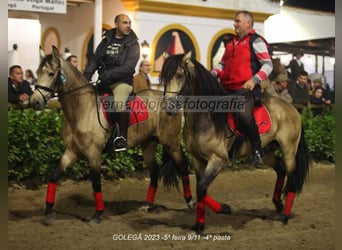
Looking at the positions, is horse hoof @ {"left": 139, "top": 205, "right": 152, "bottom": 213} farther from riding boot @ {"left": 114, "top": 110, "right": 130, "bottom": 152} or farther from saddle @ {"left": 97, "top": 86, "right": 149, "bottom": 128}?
saddle @ {"left": 97, "top": 86, "right": 149, "bottom": 128}

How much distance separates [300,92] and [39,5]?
5574 millimetres

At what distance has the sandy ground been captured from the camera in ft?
18.6

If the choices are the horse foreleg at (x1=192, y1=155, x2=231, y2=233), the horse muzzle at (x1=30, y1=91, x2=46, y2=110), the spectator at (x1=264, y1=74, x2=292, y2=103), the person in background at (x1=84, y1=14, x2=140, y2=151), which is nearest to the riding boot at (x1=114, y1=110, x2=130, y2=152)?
the person in background at (x1=84, y1=14, x2=140, y2=151)

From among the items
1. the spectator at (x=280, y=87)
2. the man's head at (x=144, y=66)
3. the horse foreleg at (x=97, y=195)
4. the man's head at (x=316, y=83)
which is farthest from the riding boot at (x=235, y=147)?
the man's head at (x=316, y=83)

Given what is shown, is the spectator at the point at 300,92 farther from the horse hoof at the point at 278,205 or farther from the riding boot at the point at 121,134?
the riding boot at the point at 121,134

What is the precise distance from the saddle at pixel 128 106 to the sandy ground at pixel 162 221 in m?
1.18

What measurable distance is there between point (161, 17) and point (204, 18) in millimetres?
1393

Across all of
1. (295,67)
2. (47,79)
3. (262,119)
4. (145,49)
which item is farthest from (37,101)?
(295,67)

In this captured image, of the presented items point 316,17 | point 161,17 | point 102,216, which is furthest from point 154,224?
point 316,17

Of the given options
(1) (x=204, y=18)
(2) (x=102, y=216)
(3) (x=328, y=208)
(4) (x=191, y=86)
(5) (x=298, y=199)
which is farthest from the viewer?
(1) (x=204, y=18)

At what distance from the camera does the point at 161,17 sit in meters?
13.3

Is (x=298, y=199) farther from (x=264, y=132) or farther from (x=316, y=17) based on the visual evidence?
(x=316, y=17)

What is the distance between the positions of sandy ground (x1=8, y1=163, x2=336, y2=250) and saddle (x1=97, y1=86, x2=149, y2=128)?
1.18m

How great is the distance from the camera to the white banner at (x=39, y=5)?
9.67 meters
